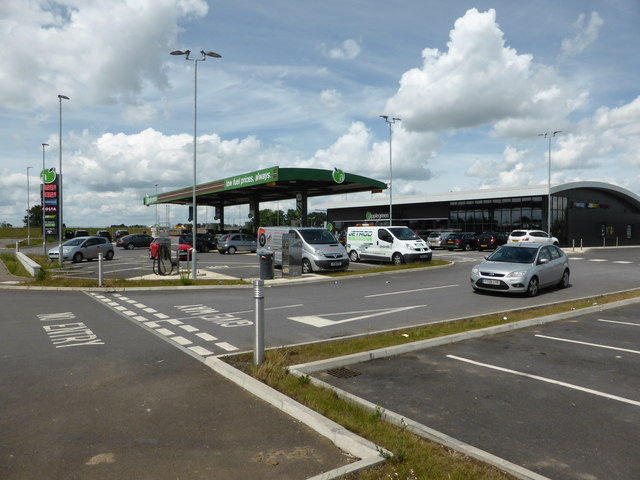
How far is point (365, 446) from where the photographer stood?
12.6ft

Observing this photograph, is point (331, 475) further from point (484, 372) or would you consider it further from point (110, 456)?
point (484, 372)

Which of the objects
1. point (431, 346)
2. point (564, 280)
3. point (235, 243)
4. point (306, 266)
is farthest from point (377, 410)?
point (235, 243)

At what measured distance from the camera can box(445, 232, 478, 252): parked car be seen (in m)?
39.8

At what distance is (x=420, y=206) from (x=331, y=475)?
59741 millimetres

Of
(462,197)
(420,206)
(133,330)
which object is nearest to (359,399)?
(133,330)

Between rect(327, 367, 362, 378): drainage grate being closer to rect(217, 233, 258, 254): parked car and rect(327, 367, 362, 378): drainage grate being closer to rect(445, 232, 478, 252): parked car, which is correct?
rect(217, 233, 258, 254): parked car

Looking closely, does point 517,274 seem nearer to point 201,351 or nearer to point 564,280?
point 564,280

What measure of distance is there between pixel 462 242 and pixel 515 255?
26053 mm

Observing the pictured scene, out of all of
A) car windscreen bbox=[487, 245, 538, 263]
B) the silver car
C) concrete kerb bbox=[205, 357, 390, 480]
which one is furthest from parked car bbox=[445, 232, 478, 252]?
concrete kerb bbox=[205, 357, 390, 480]

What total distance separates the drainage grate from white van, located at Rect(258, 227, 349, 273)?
44.4ft

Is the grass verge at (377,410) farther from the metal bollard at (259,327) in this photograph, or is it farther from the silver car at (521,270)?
the silver car at (521,270)

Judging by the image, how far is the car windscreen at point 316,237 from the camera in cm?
2088

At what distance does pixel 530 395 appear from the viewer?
5.28 metres

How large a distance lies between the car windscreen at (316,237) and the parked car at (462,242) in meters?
21.4
